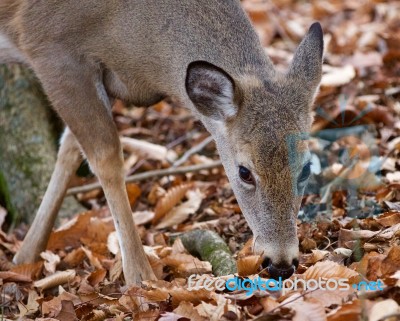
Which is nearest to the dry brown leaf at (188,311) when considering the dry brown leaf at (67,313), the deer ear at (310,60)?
the dry brown leaf at (67,313)

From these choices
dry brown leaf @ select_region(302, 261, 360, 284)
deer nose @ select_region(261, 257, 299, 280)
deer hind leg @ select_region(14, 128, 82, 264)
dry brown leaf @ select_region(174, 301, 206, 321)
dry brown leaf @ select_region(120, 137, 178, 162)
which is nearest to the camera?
dry brown leaf @ select_region(174, 301, 206, 321)

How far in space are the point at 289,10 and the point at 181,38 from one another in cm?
611

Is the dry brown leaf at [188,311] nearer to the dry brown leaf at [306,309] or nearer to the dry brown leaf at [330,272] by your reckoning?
the dry brown leaf at [306,309]

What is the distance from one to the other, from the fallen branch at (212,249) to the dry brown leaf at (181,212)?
647mm

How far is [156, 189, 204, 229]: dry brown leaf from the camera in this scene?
6.43 metres

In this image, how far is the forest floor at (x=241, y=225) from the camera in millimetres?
4031

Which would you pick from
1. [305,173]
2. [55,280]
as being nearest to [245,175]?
[305,173]

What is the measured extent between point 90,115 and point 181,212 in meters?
1.35

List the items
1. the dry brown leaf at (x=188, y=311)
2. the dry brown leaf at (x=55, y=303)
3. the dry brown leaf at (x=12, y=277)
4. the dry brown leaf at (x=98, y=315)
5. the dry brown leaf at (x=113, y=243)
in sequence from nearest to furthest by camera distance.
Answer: the dry brown leaf at (x=188, y=311)
the dry brown leaf at (x=98, y=315)
the dry brown leaf at (x=55, y=303)
the dry brown leaf at (x=12, y=277)
the dry brown leaf at (x=113, y=243)

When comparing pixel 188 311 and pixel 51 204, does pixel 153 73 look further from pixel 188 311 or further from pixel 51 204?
pixel 188 311

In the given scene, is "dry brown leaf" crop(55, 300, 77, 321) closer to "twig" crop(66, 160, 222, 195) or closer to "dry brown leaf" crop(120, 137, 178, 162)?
"twig" crop(66, 160, 222, 195)

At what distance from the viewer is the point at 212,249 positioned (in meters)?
5.29

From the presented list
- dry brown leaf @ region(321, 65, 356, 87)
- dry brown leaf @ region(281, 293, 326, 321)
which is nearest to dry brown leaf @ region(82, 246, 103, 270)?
dry brown leaf @ region(281, 293, 326, 321)

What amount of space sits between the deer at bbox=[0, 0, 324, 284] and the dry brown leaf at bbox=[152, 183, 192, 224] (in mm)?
961
